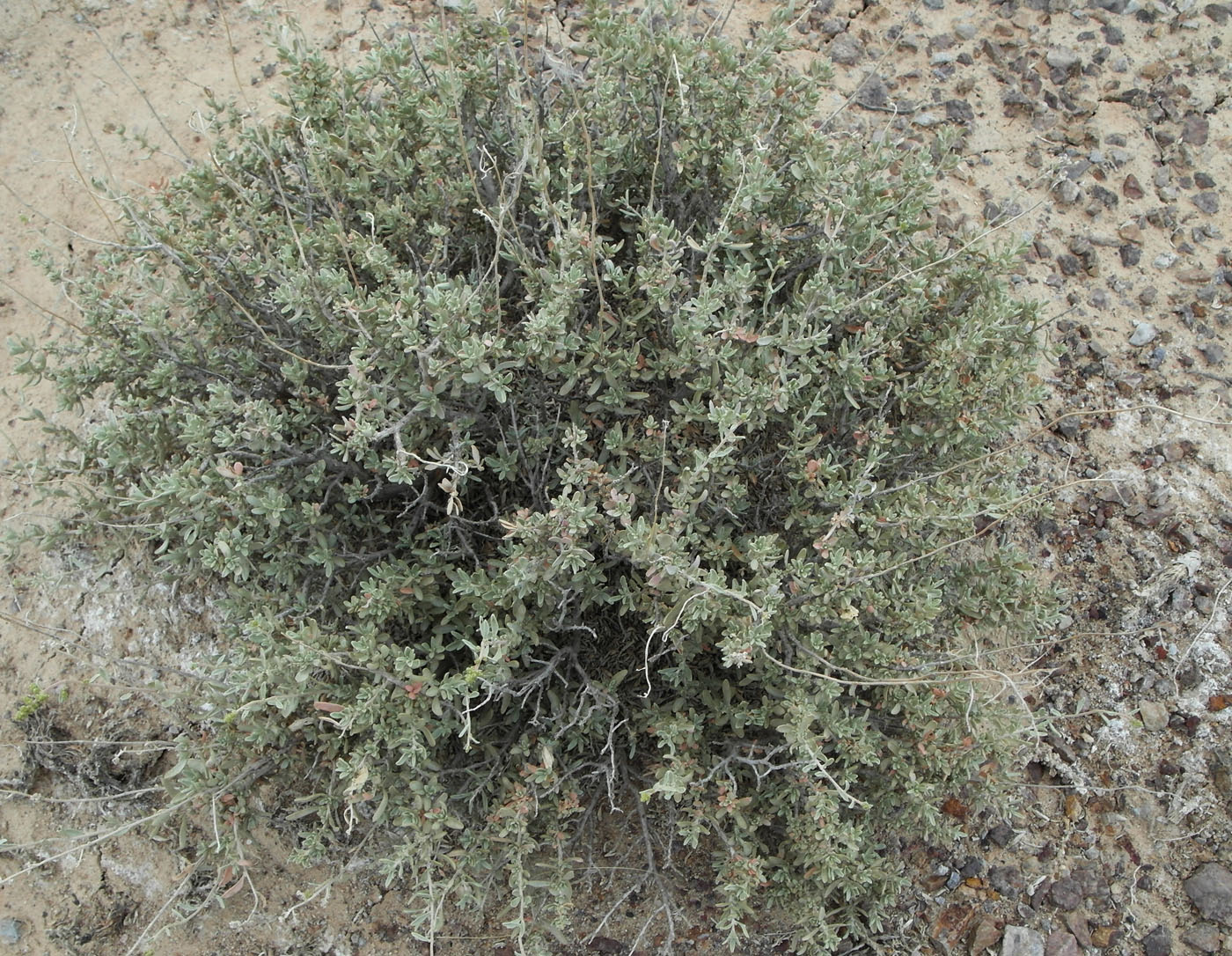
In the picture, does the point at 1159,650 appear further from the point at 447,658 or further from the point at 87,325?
the point at 87,325

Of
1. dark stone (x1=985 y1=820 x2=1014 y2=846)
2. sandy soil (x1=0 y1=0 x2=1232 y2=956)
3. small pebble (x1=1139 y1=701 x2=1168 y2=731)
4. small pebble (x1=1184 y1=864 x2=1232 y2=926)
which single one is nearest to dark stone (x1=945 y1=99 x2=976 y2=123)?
sandy soil (x1=0 y1=0 x2=1232 y2=956)

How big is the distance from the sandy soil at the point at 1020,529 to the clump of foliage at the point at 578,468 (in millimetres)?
333

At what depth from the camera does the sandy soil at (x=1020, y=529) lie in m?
3.13

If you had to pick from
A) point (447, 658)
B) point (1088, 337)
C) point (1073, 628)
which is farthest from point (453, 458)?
point (1088, 337)

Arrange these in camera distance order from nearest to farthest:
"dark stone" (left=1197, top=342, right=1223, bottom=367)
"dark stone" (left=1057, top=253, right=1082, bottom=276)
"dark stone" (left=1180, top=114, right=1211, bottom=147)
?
"dark stone" (left=1197, top=342, right=1223, bottom=367), "dark stone" (left=1057, top=253, right=1082, bottom=276), "dark stone" (left=1180, top=114, right=1211, bottom=147)

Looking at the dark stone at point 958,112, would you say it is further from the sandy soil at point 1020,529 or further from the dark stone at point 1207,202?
the dark stone at point 1207,202

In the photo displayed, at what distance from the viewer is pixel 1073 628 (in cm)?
346

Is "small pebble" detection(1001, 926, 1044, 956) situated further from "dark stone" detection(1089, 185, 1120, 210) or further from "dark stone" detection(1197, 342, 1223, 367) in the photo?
"dark stone" detection(1089, 185, 1120, 210)

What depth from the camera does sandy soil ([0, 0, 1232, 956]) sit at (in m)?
3.13

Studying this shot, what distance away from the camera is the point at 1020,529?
3.63 metres

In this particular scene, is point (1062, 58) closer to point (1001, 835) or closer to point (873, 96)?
point (873, 96)

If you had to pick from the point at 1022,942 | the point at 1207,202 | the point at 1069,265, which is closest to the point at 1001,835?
the point at 1022,942

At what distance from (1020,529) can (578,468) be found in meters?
1.84

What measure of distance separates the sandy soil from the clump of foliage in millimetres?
333
